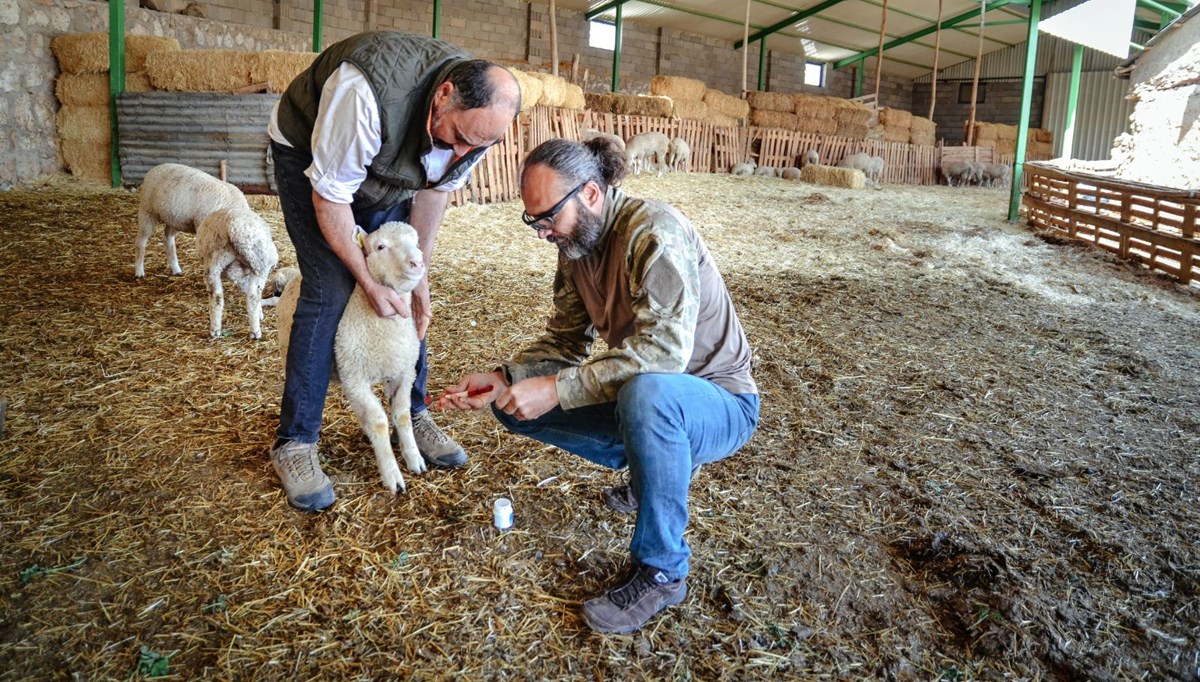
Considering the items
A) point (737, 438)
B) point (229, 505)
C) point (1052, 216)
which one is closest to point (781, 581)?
point (737, 438)

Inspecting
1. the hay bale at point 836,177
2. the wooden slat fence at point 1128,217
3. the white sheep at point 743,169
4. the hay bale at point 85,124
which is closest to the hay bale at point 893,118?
the white sheep at point 743,169

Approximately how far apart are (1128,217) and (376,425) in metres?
9.98

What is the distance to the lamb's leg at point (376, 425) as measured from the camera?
300 cm

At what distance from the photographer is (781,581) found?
2.62 m

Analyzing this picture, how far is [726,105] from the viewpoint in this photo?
69.0ft

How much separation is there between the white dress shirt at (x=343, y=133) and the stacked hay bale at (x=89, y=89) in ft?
33.1

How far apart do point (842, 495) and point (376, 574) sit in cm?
198

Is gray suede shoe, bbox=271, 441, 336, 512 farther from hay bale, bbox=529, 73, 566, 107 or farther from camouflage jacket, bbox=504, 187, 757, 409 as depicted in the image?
hay bale, bbox=529, 73, 566, 107

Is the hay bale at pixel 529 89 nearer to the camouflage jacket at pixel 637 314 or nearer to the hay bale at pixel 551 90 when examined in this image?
the hay bale at pixel 551 90

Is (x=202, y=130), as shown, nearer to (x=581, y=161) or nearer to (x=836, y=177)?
(x=581, y=161)

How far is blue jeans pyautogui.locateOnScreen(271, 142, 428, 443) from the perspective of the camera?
109 inches

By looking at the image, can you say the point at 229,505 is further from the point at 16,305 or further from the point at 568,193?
the point at 16,305

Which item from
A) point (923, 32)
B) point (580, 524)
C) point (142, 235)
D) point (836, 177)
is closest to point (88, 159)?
point (142, 235)

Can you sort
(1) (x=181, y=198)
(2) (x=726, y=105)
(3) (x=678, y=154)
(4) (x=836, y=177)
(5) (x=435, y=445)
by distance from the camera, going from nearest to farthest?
(5) (x=435, y=445), (1) (x=181, y=198), (3) (x=678, y=154), (4) (x=836, y=177), (2) (x=726, y=105)
